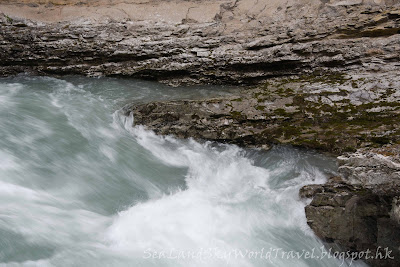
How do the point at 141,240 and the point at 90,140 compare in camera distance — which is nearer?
the point at 141,240

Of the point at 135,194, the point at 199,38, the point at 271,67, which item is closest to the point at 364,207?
the point at 135,194

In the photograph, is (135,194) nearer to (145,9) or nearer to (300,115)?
(300,115)

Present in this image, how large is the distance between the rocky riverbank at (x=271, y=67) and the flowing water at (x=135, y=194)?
0.43m

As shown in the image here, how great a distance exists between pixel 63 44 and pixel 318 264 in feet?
27.7

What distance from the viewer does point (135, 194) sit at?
5.74 metres

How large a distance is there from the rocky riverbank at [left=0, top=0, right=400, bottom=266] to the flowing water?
0.43 m

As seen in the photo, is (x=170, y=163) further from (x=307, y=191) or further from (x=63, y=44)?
(x=63, y=44)

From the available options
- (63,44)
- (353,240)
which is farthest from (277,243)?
(63,44)

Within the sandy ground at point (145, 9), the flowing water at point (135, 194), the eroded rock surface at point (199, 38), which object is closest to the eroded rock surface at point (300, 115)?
the flowing water at point (135, 194)

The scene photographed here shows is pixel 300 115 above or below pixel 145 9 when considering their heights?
below

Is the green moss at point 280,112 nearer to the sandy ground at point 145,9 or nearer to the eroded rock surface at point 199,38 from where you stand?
the eroded rock surface at point 199,38

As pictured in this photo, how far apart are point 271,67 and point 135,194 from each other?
489 centimetres

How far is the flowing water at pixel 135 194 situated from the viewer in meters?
4.47

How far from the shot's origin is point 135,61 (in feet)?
30.1
